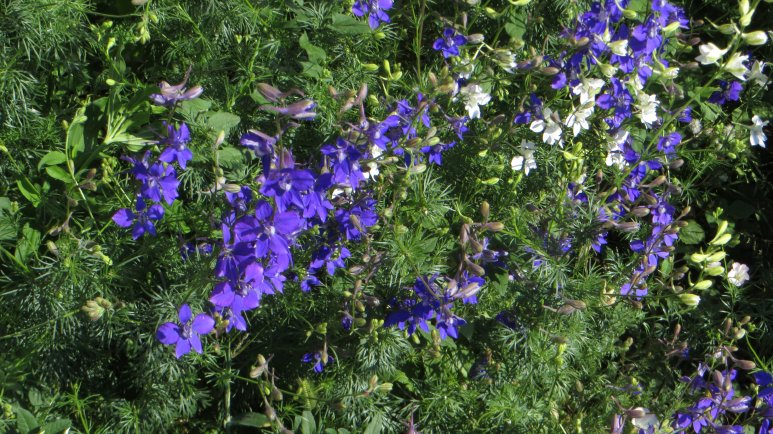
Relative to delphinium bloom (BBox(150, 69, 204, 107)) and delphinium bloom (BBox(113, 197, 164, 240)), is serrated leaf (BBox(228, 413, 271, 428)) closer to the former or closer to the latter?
delphinium bloom (BBox(113, 197, 164, 240))

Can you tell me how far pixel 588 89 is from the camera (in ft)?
8.92

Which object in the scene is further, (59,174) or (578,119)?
(578,119)

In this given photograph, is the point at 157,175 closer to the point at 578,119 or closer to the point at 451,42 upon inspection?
the point at 451,42

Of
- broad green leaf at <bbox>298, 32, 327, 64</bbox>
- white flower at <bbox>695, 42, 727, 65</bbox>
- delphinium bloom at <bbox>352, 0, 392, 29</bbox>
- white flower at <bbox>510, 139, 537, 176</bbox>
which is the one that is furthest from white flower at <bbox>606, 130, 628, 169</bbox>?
broad green leaf at <bbox>298, 32, 327, 64</bbox>

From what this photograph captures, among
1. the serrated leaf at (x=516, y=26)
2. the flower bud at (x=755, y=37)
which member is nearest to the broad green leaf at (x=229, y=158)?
the serrated leaf at (x=516, y=26)

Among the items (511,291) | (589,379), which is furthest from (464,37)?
(589,379)

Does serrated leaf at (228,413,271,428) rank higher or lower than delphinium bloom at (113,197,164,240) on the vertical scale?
lower

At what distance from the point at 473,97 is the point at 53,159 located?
1400 mm

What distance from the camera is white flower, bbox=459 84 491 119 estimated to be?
2688 mm

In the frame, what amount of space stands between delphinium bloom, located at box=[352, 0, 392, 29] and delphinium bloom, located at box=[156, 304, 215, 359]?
1.22m

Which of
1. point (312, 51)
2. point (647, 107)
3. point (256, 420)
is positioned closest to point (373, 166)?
point (312, 51)

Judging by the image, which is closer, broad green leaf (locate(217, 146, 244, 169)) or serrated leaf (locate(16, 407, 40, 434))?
serrated leaf (locate(16, 407, 40, 434))

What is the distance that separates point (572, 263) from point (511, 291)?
405 millimetres

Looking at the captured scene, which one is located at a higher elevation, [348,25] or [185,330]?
[348,25]
